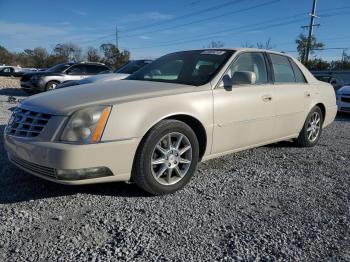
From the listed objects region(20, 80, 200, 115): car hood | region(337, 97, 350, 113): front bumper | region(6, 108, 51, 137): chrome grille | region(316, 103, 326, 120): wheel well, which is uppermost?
region(20, 80, 200, 115): car hood

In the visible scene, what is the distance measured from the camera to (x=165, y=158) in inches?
134

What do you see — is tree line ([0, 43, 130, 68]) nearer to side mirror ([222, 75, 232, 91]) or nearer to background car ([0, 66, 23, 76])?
background car ([0, 66, 23, 76])

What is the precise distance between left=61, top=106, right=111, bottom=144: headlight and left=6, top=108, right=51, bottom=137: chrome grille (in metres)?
0.25

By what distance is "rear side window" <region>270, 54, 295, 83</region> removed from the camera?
4836 mm

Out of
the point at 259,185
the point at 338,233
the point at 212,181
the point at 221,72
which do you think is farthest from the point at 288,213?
the point at 221,72

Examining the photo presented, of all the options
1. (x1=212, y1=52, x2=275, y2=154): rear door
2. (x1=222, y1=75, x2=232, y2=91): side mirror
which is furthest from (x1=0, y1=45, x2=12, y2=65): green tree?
(x1=222, y1=75, x2=232, y2=91): side mirror

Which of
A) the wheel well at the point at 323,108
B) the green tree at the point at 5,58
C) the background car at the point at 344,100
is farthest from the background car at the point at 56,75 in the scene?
the green tree at the point at 5,58

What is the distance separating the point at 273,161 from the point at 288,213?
1721 millimetres

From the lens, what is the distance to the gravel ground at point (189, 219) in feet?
7.96

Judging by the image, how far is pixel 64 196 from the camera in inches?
131

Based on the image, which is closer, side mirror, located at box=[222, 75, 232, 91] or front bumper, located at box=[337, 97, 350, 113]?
side mirror, located at box=[222, 75, 232, 91]

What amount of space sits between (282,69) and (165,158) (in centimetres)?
255

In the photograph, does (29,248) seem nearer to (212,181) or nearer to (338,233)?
(212,181)

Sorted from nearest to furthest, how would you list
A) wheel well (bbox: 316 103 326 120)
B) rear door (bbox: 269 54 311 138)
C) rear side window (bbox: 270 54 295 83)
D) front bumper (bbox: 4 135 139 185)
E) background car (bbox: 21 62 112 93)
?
front bumper (bbox: 4 135 139 185), rear door (bbox: 269 54 311 138), rear side window (bbox: 270 54 295 83), wheel well (bbox: 316 103 326 120), background car (bbox: 21 62 112 93)
